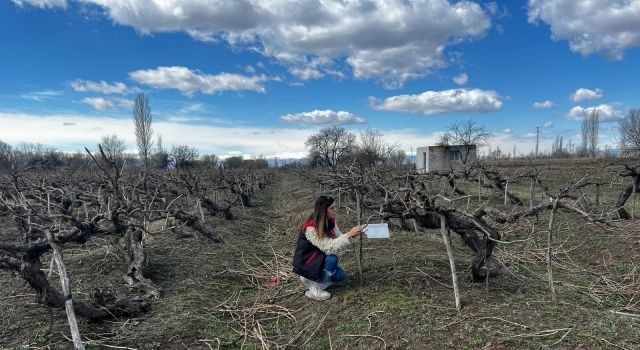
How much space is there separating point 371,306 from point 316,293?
882 mm

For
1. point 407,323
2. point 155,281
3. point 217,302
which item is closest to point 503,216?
point 407,323

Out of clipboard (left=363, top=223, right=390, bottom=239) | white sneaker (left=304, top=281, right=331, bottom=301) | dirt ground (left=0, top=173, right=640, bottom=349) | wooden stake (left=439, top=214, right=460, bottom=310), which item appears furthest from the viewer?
white sneaker (left=304, top=281, right=331, bottom=301)

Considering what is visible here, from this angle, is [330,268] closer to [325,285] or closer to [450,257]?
[325,285]

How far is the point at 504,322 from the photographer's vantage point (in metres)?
4.41

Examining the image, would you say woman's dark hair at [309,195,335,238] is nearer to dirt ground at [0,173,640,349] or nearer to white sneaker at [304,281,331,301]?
white sneaker at [304,281,331,301]

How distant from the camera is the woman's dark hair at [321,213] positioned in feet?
18.1

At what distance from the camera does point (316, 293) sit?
5914mm

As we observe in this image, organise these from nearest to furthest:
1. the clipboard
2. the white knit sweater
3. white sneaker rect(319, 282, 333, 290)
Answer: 1. the clipboard
2. the white knit sweater
3. white sneaker rect(319, 282, 333, 290)

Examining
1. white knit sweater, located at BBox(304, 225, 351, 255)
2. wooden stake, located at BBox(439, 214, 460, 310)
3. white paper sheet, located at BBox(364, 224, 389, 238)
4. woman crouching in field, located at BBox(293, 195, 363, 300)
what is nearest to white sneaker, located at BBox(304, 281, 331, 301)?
woman crouching in field, located at BBox(293, 195, 363, 300)

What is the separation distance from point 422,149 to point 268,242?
50.1 metres

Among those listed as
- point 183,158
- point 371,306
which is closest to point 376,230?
point 371,306

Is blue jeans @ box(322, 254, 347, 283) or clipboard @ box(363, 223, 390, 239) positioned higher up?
clipboard @ box(363, 223, 390, 239)

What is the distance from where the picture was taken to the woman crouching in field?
5520mm

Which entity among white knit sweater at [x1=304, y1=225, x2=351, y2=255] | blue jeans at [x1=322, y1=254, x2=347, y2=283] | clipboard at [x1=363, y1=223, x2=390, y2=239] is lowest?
blue jeans at [x1=322, y1=254, x2=347, y2=283]
